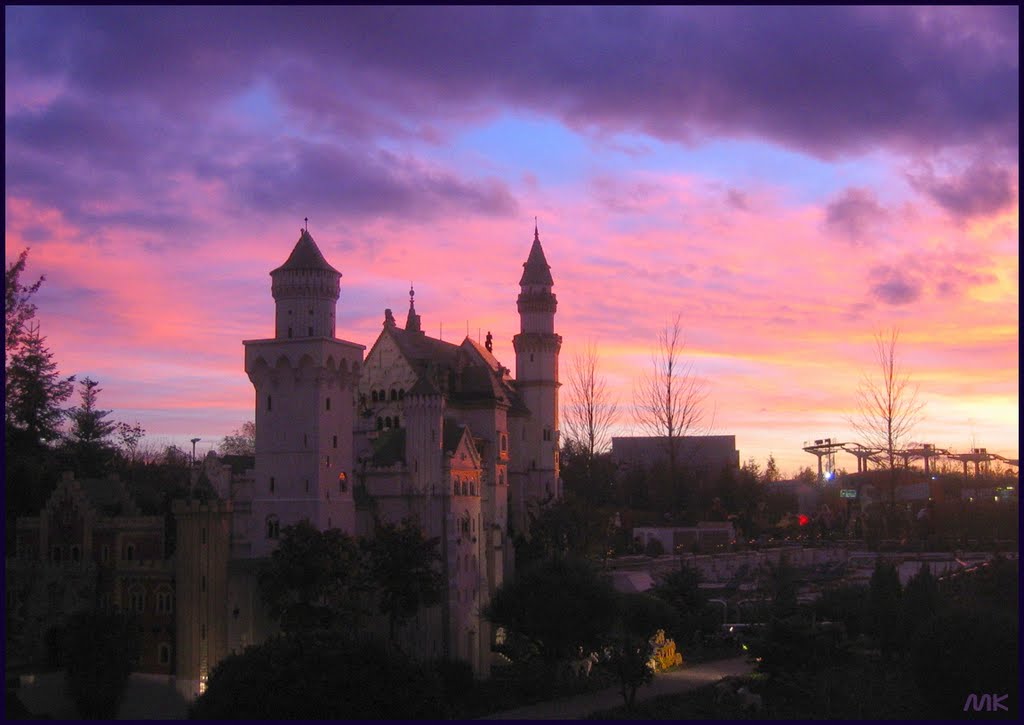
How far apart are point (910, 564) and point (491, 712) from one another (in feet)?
113

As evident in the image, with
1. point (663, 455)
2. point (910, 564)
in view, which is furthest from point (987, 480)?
point (910, 564)

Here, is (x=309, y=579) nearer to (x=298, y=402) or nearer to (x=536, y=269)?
(x=298, y=402)

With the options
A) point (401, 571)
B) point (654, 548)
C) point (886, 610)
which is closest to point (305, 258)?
point (401, 571)

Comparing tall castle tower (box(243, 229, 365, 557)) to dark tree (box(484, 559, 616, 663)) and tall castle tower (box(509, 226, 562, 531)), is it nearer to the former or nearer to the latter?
dark tree (box(484, 559, 616, 663))

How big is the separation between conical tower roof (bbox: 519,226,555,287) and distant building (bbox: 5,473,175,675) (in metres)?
27.2

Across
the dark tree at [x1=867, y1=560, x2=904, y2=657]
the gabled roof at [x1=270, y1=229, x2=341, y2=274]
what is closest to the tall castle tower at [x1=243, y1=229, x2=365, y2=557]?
the gabled roof at [x1=270, y1=229, x2=341, y2=274]

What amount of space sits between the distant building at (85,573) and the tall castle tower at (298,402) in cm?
404

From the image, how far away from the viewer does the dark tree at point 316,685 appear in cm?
2673

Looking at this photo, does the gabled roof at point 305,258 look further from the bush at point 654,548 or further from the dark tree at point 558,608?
the bush at point 654,548

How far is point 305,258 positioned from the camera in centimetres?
4403

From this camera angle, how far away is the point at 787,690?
3700cm

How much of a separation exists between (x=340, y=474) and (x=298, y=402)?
3.30 metres

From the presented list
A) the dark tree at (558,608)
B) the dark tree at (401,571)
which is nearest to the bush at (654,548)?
the dark tree at (558,608)

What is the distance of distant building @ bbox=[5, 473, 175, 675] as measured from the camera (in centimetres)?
3962
